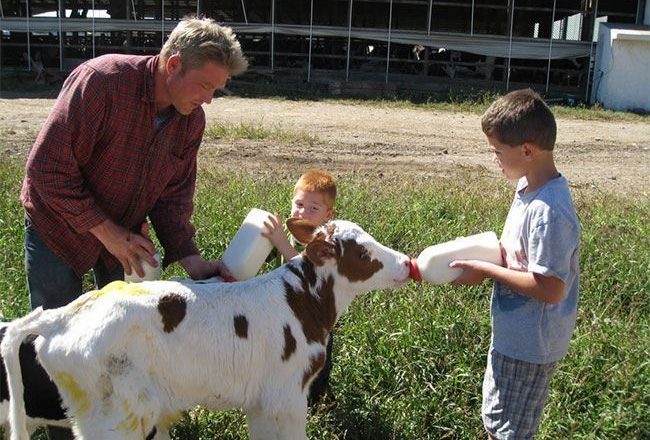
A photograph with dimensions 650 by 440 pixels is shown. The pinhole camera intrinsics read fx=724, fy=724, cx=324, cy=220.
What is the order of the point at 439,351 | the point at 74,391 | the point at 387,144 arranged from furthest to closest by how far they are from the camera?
the point at 387,144 → the point at 439,351 → the point at 74,391

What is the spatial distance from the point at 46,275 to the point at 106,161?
0.64 metres

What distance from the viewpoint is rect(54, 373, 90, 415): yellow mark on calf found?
269cm

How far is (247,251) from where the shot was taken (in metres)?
3.46

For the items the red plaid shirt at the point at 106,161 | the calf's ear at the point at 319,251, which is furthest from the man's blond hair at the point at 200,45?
the calf's ear at the point at 319,251

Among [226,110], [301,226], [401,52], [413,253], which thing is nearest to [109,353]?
[301,226]

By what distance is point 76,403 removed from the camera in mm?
2721

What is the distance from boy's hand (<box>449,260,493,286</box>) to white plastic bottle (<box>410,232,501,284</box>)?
0.9 inches

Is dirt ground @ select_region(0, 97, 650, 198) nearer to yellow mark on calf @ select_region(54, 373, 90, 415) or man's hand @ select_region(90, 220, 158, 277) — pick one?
man's hand @ select_region(90, 220, 158, 277)

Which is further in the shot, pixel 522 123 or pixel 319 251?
pixel 319 251

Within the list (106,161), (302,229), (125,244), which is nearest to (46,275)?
(125,244)

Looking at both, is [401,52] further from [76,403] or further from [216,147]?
[76,403]

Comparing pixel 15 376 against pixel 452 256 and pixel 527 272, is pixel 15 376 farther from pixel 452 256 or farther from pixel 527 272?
pixel 527 272

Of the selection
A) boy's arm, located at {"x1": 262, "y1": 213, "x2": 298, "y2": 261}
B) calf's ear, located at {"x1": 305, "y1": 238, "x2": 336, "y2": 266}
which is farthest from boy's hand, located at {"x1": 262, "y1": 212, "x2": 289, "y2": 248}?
calf's ear, located at {"x1": 305, "y1": 238, "x2": 336, "y2": 266}

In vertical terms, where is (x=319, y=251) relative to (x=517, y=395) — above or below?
above
